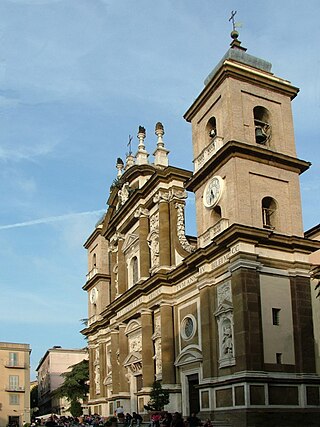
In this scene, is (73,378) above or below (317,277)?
below

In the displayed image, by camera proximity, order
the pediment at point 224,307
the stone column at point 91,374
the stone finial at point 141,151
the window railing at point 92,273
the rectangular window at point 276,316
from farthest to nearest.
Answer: the window railing at point 92,273
the stone column at point 91,374
the stone finial at point 141,151
the pediment at point 224,307
the rectangular window at point 276,316

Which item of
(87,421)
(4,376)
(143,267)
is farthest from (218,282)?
(4,376)

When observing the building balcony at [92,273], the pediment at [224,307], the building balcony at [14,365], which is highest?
the building balcony at [92,273]

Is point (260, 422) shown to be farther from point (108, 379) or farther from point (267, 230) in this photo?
point (108, 379)

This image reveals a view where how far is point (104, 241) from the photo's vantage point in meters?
48.1

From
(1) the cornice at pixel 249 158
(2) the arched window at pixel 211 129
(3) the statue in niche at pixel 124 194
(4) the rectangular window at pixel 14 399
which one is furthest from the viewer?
(4) the rectangular window at pixel 14 399

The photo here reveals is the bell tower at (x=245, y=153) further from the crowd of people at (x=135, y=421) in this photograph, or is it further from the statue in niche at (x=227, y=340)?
the crowd of people at (x=135, y=421)

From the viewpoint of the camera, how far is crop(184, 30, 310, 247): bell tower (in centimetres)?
2738

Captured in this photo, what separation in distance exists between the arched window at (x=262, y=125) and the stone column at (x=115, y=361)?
56.4 feet

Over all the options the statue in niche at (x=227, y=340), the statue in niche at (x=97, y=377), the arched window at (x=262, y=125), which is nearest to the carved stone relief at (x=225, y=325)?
the statue in niche at (x=227, y=340)

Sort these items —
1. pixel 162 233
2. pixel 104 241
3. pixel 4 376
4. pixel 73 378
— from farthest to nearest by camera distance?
pixel 4 376 → pixel 73 378 → pixel 104 241 → pixel 162 233

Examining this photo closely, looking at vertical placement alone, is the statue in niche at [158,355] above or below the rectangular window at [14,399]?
above

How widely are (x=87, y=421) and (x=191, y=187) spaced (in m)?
17.3

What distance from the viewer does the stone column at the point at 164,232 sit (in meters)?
33.7
